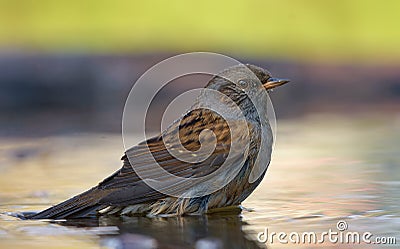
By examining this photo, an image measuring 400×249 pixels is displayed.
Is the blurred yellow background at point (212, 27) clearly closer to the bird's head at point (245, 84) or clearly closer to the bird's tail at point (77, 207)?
the bird's head at point (245, 84)

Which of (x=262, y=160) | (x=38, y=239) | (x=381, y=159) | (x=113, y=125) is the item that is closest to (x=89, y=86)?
(x=113, y=125)

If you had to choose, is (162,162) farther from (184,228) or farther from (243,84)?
(243,84)

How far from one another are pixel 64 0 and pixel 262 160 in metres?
9.53

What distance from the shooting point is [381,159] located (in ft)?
24.3

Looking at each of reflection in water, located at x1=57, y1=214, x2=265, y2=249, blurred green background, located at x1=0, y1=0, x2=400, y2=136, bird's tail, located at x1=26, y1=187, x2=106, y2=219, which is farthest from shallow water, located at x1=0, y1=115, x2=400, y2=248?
blurred green background, located at x1=0, y1=0, x2=400, y2=136

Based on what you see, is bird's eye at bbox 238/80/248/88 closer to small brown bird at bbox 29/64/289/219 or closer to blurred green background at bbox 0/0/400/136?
small brown bird at bbox 29/64/289/219

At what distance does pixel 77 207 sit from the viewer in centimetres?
577

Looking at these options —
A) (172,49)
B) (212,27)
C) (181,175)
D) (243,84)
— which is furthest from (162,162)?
(212,27)

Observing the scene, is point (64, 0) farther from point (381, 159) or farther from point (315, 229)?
point (315, 229)

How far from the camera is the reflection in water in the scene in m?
4.94

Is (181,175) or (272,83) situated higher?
(272,83)

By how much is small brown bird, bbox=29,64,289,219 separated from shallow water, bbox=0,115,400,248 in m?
0.13

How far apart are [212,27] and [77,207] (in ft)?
29.1

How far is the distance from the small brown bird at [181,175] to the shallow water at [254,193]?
0.13 meters
